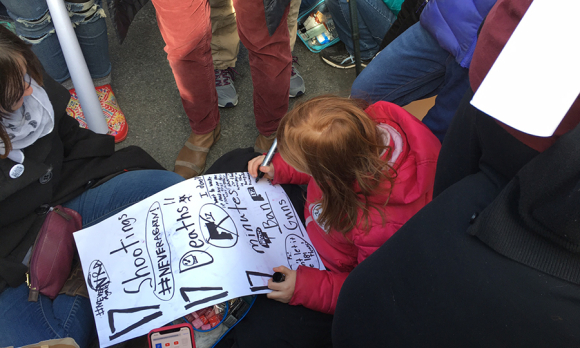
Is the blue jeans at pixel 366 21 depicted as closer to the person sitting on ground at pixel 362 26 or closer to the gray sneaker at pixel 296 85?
the person sitting on ground at pixel 362 26

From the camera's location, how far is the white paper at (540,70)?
37 cm

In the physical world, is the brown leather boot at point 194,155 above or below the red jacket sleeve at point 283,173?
below

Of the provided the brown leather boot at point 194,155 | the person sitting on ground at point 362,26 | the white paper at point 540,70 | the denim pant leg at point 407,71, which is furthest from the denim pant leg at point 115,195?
the person sitting on ground at point 362,26

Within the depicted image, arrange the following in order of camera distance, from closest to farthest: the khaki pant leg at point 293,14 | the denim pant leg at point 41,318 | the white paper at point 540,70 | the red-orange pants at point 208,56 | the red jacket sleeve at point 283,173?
the white paper at point 540,70, the denim pant leg at point 41,318, the red jacket sleeve at point 283,173, the red-orange pants at point 208,56, the khaki pant leg at point 293,14

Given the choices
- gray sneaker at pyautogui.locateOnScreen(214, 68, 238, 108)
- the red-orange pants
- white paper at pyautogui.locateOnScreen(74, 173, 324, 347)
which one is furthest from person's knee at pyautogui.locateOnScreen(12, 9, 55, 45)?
white paper at pyautogui.locateOnScreen(74, 173, 324, 347)

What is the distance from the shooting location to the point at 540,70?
0.38m

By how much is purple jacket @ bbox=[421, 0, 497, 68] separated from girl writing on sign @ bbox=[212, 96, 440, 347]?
0.29 metres

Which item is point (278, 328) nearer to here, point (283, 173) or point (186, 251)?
point (186, 251)

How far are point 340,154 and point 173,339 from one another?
57 centimetres

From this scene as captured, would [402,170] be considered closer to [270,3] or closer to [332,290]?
[332,290]

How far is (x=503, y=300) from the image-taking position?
526 millimetres

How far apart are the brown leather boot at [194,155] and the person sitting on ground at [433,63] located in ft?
2.34

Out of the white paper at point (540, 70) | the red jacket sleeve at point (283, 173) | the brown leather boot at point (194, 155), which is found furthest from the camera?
the brown leather boot at point (194, 155)

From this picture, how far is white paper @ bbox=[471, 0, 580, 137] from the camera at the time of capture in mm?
375
